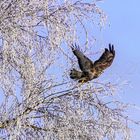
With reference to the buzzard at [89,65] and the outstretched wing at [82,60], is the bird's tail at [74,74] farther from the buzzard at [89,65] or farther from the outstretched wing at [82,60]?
the outstretched wing at [82,60]

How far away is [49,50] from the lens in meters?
5.70

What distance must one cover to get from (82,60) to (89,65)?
0.13 m

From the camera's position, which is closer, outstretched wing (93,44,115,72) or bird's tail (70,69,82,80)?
bird's tail (70,69,82,80)

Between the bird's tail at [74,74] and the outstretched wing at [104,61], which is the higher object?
the outstretched wing at [104,61]

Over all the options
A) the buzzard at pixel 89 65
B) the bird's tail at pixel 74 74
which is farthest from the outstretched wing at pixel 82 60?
the bird's tail at pixel 74 74

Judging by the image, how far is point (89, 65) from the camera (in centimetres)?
606

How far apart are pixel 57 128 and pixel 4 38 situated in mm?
979

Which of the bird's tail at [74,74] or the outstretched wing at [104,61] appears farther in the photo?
the outstretched wing at [104,61]

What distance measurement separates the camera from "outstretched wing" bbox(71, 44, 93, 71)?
5.86 m

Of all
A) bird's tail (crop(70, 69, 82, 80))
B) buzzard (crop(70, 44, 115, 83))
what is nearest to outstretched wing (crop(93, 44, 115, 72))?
buzzard (crop(70, 44, 115, 83))

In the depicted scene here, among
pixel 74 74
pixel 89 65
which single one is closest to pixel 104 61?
pixel 89 65

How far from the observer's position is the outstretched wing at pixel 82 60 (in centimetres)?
586

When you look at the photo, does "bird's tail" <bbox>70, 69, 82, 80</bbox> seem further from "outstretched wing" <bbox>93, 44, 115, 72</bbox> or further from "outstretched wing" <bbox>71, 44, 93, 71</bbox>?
"outstretched wing" <bbox>93, 44, 115, 72</bbox>

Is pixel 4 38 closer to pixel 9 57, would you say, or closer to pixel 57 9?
pixel 9 57
